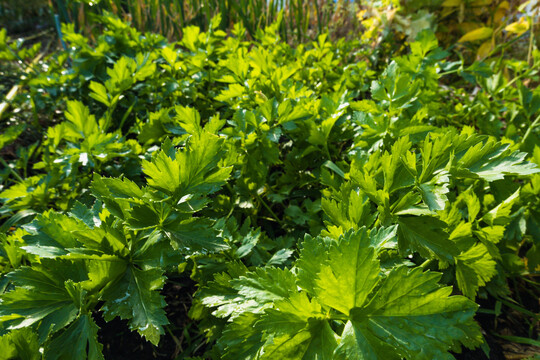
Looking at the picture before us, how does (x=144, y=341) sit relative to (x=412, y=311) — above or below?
below

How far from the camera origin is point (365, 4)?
3.90 m

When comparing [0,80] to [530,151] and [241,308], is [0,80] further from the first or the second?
[530,151]

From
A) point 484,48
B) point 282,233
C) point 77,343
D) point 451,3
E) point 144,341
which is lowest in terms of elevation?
point 144,341

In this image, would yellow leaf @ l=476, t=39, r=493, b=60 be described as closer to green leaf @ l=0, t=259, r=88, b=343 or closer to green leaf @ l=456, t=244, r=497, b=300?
green leaf @ l=456, t=244, r=497, b=300

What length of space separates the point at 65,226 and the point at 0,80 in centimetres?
304

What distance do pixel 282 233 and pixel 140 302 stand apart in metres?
0.84

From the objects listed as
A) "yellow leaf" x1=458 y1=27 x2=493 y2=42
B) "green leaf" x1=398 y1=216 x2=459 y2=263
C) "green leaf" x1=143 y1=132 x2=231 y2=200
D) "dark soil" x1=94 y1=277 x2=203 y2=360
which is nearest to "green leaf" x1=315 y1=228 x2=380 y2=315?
"green leaf" x1=398 y1=216 x2=459 y2=263

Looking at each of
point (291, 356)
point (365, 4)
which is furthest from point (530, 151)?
point (365, 4)

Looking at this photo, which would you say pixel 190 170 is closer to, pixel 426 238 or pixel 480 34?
pixel 426 238

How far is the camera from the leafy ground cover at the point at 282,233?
0.60 metres

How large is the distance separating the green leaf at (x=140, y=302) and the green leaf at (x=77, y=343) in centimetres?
4

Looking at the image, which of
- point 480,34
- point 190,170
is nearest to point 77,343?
point 190,170

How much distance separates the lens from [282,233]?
148 cm

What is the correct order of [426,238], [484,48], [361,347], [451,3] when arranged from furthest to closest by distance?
[451,3]
[484,48]
[426,238]
[361,347]
